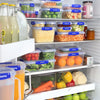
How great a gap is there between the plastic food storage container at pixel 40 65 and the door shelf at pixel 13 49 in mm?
1532

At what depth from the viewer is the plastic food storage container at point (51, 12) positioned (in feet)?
8.37

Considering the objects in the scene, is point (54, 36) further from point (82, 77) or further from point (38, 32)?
point (82, 77)

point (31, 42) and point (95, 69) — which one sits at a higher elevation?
point (31, 42)

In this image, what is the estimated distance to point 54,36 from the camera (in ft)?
9.12

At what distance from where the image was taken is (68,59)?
108 inches

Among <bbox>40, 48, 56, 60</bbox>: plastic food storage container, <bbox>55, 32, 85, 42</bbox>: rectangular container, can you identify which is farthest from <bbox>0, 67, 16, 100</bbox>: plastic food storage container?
<bbox>55, 32, 85, 42</bbox>: rectangular container

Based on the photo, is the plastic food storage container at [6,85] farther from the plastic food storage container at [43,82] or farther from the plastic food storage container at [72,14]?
the plastic food storage container at [72,14]

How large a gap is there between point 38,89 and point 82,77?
28.0 inches

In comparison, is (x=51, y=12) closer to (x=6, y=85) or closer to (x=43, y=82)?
(x=43, y=82)

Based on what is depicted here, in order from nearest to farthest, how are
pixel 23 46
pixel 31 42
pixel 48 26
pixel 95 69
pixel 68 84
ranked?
pixel 23 46 → pixel 31 42 → pixel 48 26 → pixel 68 84 → pixel 95 69

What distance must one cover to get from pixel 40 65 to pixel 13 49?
1788 millimetres

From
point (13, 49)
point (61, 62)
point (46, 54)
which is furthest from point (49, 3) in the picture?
point (13, 49)

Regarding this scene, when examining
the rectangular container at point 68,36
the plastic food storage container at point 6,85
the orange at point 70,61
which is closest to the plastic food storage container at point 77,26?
the rectangular container at point 68,36

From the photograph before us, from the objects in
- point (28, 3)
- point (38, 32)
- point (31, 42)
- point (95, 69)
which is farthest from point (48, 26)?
point (31, 42)
